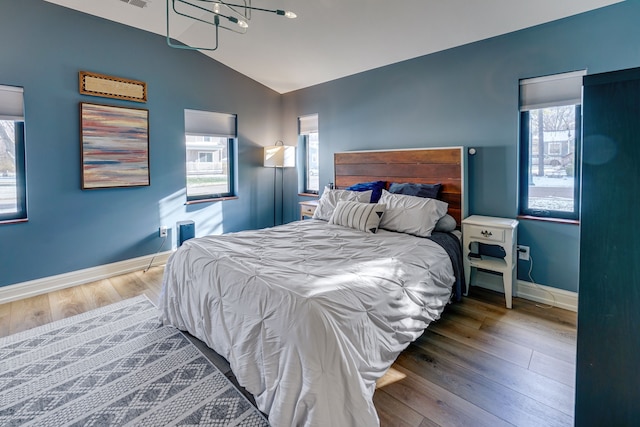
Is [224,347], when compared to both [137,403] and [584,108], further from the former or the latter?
[584,108]

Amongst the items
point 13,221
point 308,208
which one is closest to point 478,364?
point 308,208

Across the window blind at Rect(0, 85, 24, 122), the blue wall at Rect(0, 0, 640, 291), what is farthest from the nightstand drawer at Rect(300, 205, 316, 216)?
the window blind at Rect(0, 85, 24, 122)

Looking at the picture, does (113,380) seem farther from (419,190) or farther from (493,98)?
(493,98)

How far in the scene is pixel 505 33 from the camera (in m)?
2.86

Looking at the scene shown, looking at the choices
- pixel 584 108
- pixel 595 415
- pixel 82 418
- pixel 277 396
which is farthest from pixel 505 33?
pixel 82 418

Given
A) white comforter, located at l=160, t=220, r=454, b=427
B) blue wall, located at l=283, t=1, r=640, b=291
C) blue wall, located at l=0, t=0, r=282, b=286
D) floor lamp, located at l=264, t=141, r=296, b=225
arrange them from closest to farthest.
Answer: white comforter, located at l=160, t=220, r=454, b=427, blue wall, located at l=283, t=1, r=640, b=291, blue wall, located at l=0, t=0, r=282, b=286, floor lamp, located at l=264, t=141, r=296, b=225

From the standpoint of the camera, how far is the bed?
1.36 m

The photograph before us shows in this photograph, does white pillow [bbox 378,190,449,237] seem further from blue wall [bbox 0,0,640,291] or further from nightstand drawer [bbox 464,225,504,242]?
blue wall [bbox 0,0,640,291]

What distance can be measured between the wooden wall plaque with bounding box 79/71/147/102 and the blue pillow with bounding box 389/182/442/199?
3045 mm

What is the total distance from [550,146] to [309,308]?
2.68 m

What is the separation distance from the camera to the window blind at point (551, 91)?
2605 millimetres

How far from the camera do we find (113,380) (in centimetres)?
188

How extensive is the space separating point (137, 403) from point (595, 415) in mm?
1950

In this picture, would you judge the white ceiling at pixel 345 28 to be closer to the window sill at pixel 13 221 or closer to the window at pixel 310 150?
the window at pixel 310 150
